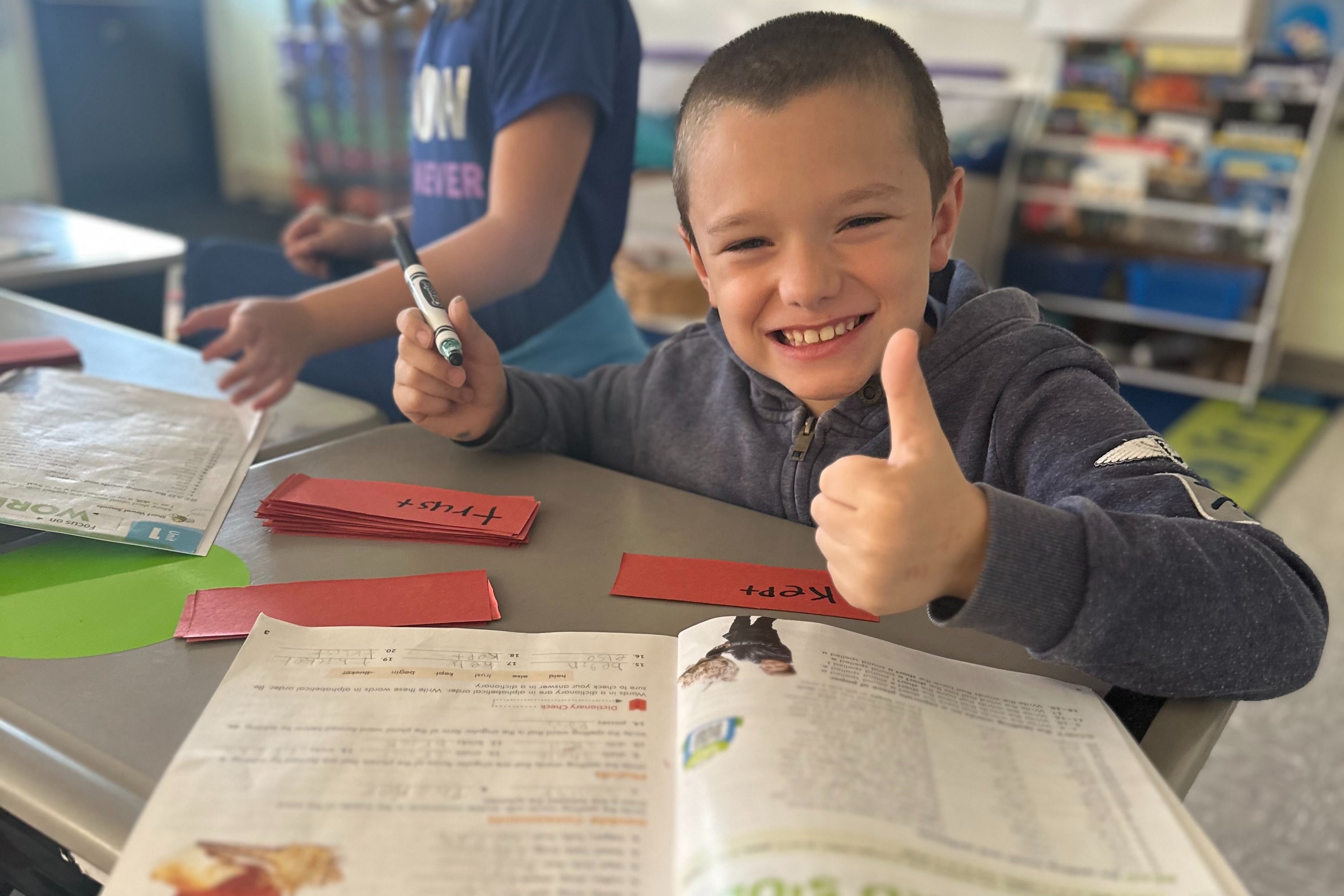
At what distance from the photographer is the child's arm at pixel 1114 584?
0.53 metres

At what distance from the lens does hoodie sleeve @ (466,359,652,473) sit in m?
0.97

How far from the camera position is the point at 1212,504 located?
24.8 inches

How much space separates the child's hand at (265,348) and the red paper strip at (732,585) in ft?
1.49

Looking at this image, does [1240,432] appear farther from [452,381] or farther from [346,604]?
[346,604]

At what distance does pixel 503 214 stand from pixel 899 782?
0.84 metres

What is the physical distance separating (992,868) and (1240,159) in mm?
3274

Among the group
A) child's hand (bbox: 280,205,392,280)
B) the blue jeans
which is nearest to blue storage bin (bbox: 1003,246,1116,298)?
the blue jeans

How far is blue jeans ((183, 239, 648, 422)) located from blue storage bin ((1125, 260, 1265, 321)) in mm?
2533

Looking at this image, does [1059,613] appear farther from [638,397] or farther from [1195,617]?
[638,397]

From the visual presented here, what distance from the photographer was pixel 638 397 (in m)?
1.03

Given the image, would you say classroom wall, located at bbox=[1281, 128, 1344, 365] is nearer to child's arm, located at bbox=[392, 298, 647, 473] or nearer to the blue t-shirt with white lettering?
the blue t-shirt with white lettering

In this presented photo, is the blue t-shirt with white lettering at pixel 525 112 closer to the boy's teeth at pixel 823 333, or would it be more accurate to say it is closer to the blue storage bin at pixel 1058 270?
the boy's teeth at pixel 823 333

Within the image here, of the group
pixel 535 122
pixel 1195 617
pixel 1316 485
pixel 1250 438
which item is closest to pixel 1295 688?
pixel 1195 617

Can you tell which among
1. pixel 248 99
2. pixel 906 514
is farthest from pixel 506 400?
pixel 248 99
